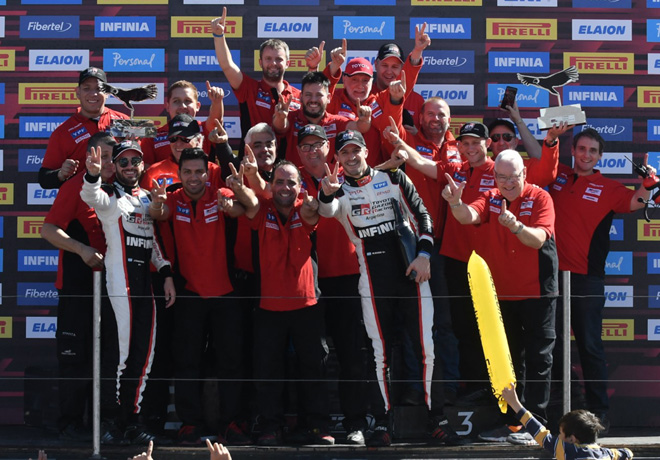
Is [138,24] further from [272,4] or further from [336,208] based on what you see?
[336,208]

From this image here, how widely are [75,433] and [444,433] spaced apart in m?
2.23

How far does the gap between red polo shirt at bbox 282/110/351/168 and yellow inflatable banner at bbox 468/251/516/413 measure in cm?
149

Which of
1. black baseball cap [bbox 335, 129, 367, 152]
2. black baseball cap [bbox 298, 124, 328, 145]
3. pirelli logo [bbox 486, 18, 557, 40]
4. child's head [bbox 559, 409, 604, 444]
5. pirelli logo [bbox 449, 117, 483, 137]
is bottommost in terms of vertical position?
child's head [bbox 559, 409, 604, 444]

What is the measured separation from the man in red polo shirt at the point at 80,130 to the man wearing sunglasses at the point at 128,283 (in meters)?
0.69

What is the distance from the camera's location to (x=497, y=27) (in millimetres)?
6652

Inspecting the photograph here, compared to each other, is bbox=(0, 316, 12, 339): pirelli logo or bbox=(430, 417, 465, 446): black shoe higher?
bbox=(0, 316, 12, 339): pirelli logo

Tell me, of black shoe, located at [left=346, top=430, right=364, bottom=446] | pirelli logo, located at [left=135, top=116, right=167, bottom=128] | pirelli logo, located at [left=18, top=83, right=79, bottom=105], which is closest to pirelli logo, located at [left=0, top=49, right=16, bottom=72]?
pirelli logo, located at [left=18, top=83, right=79, bottom=105]

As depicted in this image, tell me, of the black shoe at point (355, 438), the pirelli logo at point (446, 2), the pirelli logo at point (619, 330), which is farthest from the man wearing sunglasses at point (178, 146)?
the pirelli logo at point (619, 330)

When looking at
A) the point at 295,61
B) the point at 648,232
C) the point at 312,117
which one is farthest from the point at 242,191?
the point at 648,232

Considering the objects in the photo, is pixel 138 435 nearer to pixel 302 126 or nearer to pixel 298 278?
pixel 298 278

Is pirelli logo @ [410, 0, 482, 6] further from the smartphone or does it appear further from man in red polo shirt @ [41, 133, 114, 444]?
man in red polo shirt @ [41, 133, 114, 444]

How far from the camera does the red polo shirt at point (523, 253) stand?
207 inches

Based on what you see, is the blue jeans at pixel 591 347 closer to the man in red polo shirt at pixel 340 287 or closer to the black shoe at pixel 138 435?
the man in red polo shirt at pixel 340 287

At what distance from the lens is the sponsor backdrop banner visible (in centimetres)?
662
